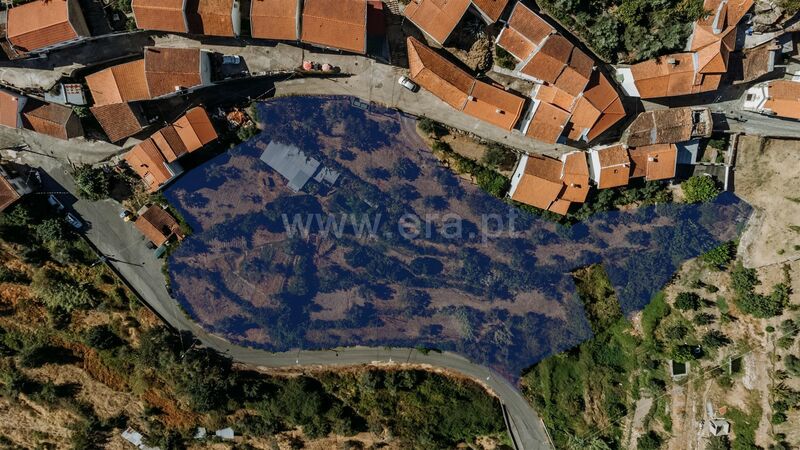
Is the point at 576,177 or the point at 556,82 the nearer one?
the point at 556,82

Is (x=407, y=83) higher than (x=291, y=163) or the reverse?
higher

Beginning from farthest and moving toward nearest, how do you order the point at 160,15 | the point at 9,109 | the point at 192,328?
1. the point at 192,328
2. the point at 9,109
3. the point at 160,15

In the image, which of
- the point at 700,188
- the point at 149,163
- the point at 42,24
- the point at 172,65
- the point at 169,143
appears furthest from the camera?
the point at 700,188

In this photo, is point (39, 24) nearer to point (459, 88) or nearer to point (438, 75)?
point (438, 75)

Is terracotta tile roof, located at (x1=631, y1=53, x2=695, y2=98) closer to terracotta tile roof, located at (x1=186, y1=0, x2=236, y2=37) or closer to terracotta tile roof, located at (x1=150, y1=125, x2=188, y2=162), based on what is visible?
terracotta tile roof, located at (x1=186, y1=0, x2=236, y2=37)

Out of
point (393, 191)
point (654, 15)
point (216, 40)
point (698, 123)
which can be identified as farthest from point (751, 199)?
point (216, 40)

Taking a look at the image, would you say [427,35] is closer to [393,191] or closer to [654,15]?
[393,191]

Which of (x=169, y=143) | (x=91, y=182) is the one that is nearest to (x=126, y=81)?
(x=169, y=143)
